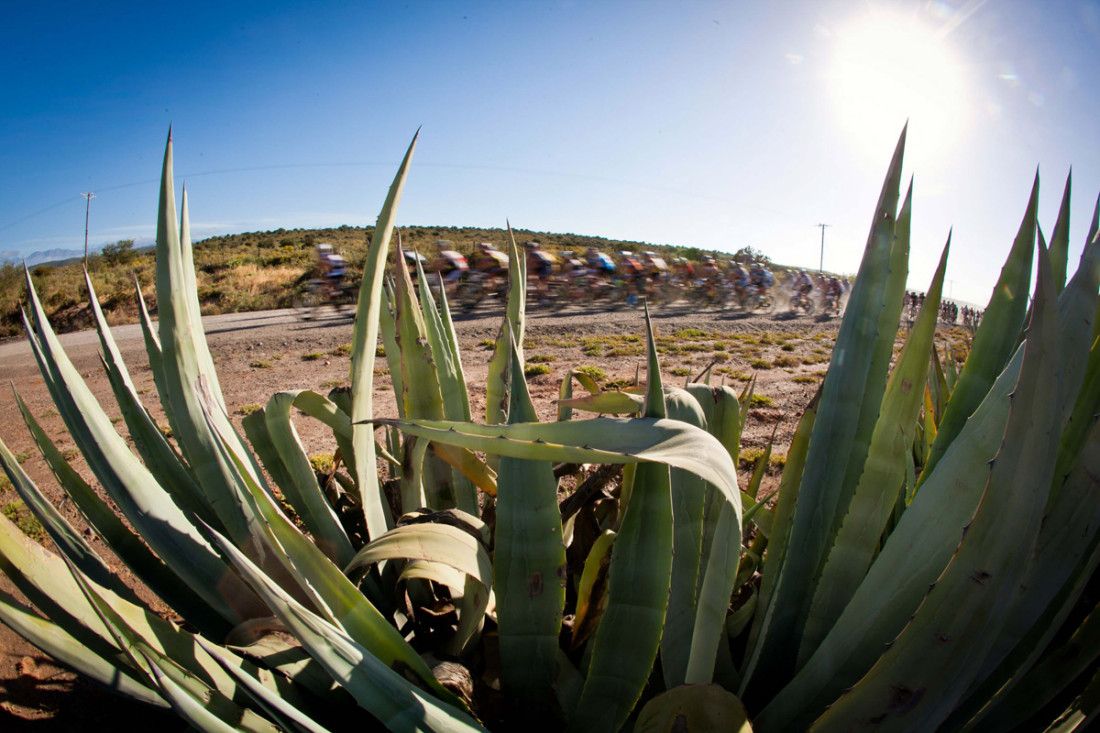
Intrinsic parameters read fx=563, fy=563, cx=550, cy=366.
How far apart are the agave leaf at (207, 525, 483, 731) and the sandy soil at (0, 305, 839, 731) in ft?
3.30

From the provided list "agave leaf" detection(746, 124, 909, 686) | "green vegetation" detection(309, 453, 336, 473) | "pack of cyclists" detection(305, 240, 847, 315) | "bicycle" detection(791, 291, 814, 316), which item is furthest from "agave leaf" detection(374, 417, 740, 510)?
"bicycle" detection(791, 291, 814, 316)

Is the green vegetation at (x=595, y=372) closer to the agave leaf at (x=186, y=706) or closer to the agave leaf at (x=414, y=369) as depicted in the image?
the agave leaf at (x=414, y=369)

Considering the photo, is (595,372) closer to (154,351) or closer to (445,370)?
(445,370)

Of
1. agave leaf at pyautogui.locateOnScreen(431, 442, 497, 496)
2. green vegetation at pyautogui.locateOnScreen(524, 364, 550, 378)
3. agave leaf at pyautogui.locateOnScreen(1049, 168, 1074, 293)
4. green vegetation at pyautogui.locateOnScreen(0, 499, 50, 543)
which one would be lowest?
green vegetation at pyautogui.locateOnScreen(0, 499, 50, 543)

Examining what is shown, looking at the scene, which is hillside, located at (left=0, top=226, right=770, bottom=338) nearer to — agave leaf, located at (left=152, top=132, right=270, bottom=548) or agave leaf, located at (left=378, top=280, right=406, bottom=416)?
agave leaf, located at (left=378, top=280, right=406, bottom=416)

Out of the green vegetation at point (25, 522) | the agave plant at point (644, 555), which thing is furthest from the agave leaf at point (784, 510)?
the green vegetation at point (25, 522)

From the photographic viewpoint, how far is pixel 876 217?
0.94m

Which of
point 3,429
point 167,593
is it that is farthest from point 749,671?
point 3,429

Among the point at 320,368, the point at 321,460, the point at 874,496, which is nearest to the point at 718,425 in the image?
the point at 874,496

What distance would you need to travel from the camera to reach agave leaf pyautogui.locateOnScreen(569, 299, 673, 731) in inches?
31.6

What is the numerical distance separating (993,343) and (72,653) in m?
1.61

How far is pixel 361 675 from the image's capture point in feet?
2.36

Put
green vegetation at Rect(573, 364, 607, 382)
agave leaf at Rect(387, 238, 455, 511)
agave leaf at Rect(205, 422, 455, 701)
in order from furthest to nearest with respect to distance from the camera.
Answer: green vegetation at Rect(573, 364, 607, 382) < agave leaf at Rect(387, 238, 455, 511) < agave leaf at Rect(205, 422, 455, 701)

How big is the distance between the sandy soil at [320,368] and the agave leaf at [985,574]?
0.95 metres
